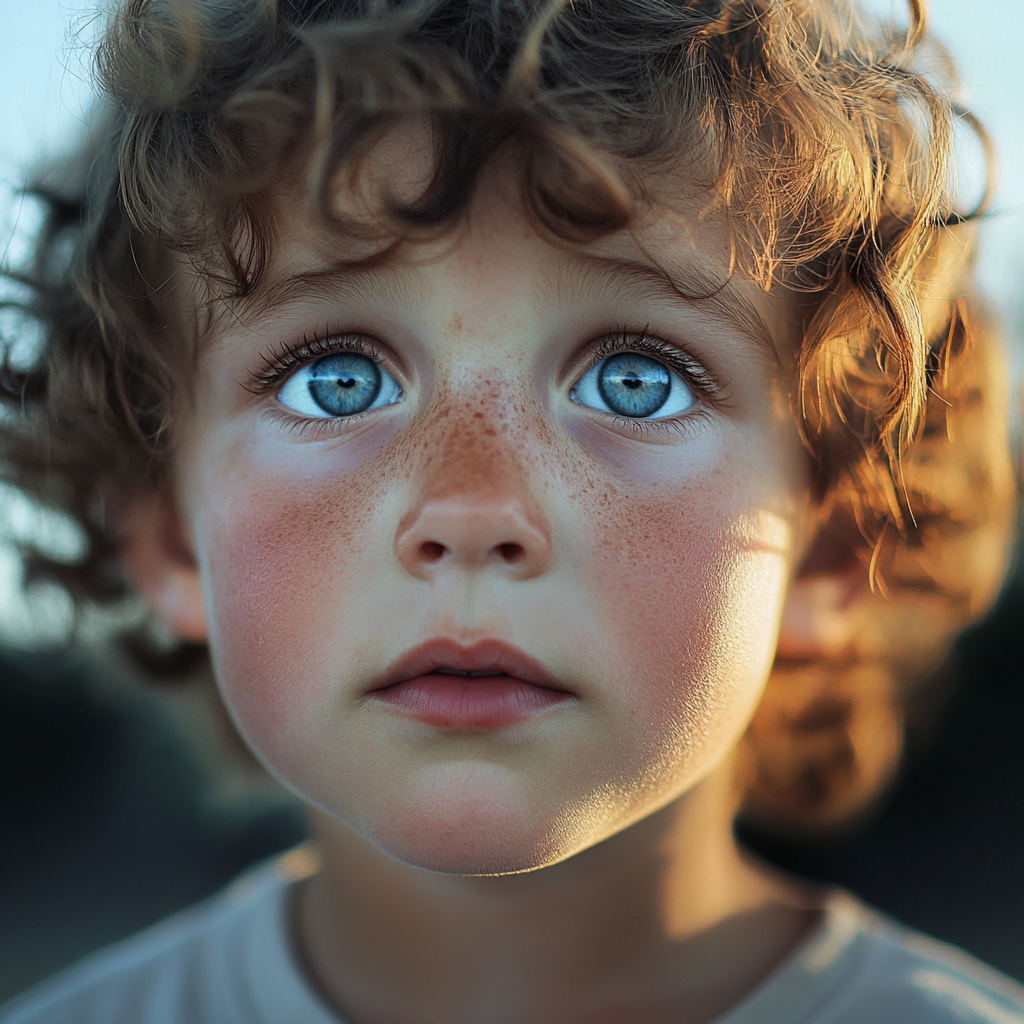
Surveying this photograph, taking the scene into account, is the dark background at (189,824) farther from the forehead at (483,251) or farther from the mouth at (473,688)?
the forehead at (483,251)

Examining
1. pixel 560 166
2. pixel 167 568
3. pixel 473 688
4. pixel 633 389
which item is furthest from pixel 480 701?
pixel 167 568

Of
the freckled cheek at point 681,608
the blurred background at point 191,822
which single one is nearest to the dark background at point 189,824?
the blurred background at point 191,822

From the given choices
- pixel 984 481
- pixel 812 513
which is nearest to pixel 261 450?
pixel 812 513

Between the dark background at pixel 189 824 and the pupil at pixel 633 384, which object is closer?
the pupil at pixel 633 384

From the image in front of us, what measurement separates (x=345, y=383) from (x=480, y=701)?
32 centimetres

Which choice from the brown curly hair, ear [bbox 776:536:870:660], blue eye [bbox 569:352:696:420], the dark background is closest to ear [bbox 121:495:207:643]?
the brown curly hair

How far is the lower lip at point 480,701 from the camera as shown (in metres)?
0.74

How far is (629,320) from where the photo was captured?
2.57ft

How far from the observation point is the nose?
71cm

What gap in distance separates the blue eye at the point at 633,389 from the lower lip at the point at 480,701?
0.26 m

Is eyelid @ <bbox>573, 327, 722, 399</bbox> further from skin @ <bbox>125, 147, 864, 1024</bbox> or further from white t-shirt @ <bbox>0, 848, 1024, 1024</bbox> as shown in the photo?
white t-shirt @ <bbox>0, 848, 1024, 1024</bbox>

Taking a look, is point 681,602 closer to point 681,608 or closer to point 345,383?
point 681,608

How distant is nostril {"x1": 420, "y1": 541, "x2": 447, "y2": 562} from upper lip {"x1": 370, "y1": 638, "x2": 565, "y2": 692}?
7 centimetres

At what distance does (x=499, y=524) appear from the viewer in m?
0.71
